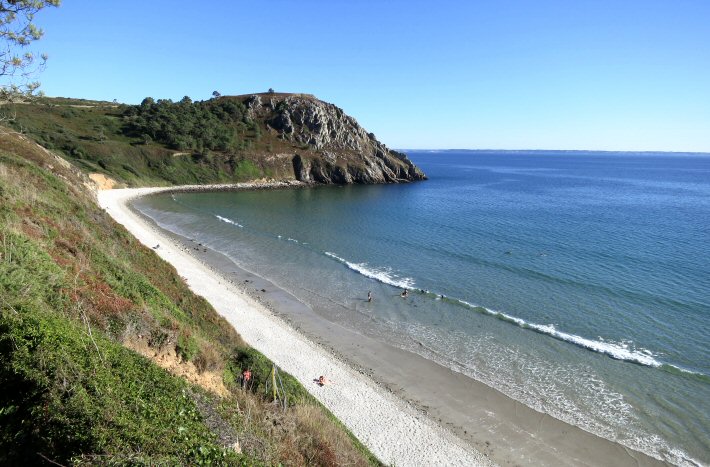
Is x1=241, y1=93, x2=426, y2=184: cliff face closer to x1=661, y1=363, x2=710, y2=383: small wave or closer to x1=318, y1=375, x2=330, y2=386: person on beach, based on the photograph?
x1=318, y1=375, x2=330, y2=386: person on beach

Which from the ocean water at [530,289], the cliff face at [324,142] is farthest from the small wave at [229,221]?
the cliff face at [324,142]

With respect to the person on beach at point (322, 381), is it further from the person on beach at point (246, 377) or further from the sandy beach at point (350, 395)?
the person on beach at point (246, 377)

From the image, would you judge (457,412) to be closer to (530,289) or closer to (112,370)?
(112,370)

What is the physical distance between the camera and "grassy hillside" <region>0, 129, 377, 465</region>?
24.1 feet

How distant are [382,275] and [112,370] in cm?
3249

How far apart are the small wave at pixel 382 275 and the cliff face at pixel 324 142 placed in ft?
241

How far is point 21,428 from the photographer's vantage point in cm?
750

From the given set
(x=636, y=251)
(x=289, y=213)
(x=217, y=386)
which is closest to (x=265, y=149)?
(x=289, y=213)

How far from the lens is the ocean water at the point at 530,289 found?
22406mm

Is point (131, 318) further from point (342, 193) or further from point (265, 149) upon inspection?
point (265, 149)

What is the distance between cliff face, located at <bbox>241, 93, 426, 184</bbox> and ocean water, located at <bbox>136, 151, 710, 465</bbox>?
4008 centimetres

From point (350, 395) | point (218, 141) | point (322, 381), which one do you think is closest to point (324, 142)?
point (218, 141)

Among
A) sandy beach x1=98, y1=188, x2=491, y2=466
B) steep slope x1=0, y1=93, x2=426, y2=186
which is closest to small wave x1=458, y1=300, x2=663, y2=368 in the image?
sandy beach x1=98, y1=188, x2=491, y2=466

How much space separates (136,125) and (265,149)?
1318 inches
